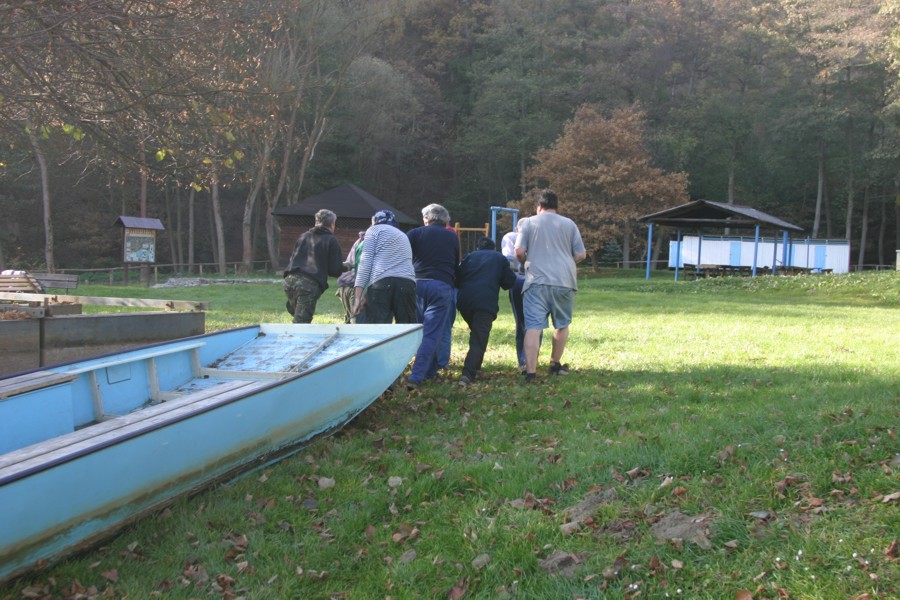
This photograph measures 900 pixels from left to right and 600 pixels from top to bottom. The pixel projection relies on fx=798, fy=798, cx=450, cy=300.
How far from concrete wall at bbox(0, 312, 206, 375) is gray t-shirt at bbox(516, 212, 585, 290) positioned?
4433 mm

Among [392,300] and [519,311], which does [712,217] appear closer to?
[519,311]

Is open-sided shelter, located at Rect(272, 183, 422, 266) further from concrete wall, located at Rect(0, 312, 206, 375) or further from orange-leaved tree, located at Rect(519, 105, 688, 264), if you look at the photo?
concrete wall, located at Rect(0, 312, 206, 375)

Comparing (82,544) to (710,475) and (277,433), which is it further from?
(710,475)

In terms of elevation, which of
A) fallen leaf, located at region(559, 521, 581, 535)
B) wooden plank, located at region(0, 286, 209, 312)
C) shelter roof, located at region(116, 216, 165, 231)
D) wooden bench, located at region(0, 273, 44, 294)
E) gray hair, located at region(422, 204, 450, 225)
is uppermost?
shelter roof, located at region(116, 216, 165, 231)

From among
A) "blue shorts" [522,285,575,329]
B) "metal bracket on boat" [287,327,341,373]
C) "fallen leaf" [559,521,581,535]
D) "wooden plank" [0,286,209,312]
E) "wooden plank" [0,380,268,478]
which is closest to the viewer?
"wooden plank" [0,380,268,478]

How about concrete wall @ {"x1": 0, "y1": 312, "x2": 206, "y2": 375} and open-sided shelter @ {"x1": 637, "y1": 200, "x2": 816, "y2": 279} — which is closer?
concrete wall @ {"x1": 0, "y1": 312, "x2": 206, "y2": 375}

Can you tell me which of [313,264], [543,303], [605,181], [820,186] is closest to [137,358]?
[313,264]

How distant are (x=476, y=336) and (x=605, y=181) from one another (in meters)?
31.9

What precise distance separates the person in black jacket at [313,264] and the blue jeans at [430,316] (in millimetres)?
1381

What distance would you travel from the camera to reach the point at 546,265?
8039 mm

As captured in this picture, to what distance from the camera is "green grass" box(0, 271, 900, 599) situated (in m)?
3.79

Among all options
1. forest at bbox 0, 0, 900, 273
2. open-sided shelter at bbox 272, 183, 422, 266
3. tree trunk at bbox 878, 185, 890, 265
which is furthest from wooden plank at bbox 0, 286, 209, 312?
tree trunk at bbox 878, 185, 890, 265

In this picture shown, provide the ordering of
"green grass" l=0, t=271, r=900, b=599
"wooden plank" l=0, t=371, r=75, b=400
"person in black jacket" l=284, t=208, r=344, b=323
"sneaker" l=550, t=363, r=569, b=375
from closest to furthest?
"green grass" l=0, t=271, r=900, b=599
"wooden plank" l=0, t=371, r=75, b=400
"sneaker" l=550, t=363, r=569, b=375
"person in black jacket" l=284, t=208, r=344, b=323

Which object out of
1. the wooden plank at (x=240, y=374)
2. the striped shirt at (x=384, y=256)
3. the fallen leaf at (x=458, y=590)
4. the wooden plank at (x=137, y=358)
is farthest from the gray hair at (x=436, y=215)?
the fallen leaf at (x=458, y=590)
